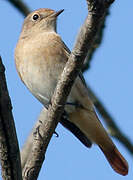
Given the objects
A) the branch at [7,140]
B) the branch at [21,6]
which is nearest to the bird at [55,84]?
the branch at [21,6]

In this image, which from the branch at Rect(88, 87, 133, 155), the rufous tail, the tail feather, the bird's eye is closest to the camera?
the branch at Rect(88, 87, 133, 155)

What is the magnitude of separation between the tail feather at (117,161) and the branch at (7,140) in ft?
6.83

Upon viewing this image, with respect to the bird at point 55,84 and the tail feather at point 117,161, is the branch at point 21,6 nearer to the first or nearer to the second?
the bird at point 55,84

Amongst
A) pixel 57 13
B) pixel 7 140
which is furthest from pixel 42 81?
pixel 7 140

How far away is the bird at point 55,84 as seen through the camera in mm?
5438

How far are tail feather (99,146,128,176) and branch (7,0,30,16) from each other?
2.24 metres

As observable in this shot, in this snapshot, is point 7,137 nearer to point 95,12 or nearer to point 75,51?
point 75,51

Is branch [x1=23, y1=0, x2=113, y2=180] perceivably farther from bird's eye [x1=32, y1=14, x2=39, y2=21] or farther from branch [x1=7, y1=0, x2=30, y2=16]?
bird's eye [x1=32, y1=14, x2=39, y2=21]

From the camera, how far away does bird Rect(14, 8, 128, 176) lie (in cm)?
544

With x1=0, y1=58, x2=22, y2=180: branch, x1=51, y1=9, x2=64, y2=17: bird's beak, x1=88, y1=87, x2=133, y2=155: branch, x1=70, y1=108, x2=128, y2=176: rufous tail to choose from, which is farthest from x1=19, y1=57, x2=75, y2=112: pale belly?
x1=0, y1=58, x2=22, y2=180: branch

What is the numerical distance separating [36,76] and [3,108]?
77.8 inches

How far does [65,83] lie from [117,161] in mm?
2230

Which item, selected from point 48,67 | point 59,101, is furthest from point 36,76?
point 59,101

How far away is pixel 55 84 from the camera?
5445 millimetres
